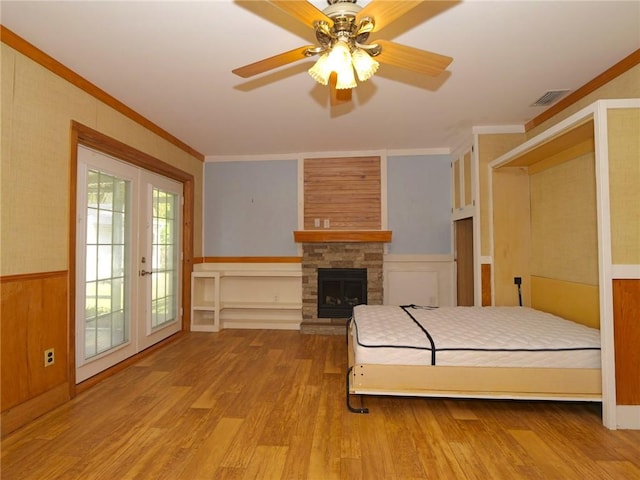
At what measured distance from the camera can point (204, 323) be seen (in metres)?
4.72

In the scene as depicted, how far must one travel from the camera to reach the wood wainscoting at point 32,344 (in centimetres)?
206

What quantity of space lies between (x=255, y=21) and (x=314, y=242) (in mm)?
3013

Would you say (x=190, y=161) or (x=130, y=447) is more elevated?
(x=190, y=161)

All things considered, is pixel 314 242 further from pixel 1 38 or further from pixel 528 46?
pixel 1 38

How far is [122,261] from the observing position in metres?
3.36

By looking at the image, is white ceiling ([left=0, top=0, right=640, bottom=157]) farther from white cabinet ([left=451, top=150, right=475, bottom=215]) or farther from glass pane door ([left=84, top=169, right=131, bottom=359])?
glass pane door ([left=84, top=169, right=131, bottom=359])

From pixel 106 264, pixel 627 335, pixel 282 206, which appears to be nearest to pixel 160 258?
pixel 106 264

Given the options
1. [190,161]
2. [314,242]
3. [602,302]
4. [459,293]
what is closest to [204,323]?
[314,242]

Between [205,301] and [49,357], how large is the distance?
253 cm

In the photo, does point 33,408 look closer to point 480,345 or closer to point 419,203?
point 480,345

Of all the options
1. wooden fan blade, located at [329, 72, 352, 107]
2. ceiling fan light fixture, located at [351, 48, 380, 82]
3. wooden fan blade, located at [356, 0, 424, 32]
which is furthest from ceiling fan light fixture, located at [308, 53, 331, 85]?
wooden fan blade, located at [329, 72, 352, 107]

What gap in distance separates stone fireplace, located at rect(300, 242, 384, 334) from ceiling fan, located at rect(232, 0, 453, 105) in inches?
113

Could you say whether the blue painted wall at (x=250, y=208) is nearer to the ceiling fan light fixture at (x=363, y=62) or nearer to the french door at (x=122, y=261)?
Result: the french door at (x=122, y=261)

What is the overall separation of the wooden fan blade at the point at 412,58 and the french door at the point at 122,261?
2470mm
